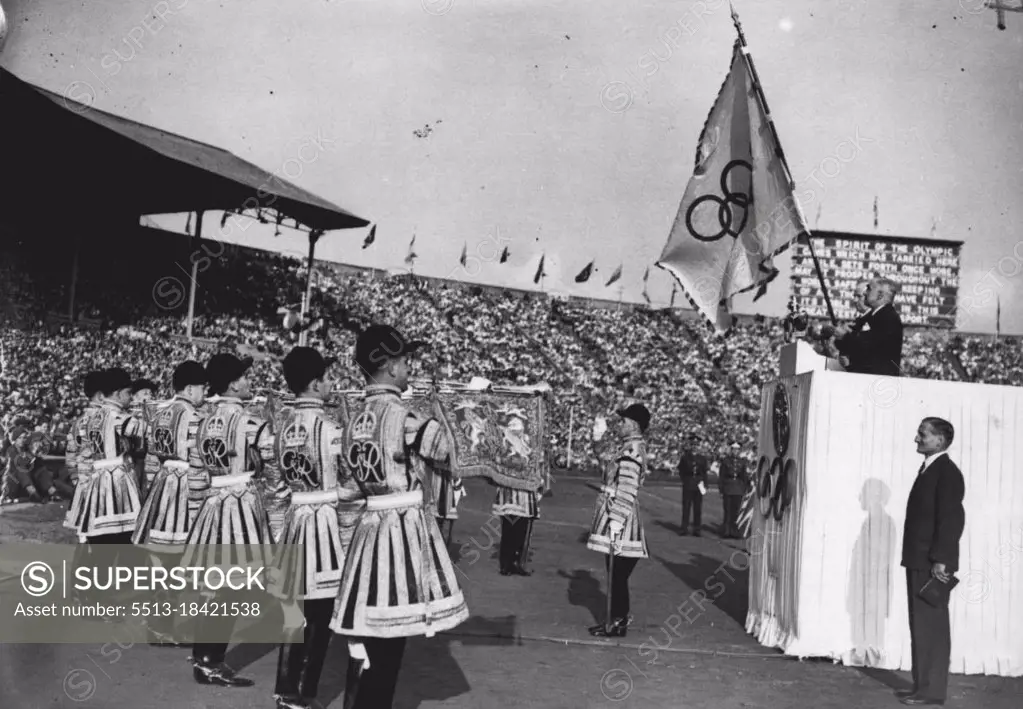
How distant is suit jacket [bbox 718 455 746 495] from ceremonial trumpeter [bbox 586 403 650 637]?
7.95 metres

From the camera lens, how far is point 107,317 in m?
19.2

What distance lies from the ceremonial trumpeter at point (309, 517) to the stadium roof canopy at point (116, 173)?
25.3 ft

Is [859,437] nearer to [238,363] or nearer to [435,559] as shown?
[435,559]

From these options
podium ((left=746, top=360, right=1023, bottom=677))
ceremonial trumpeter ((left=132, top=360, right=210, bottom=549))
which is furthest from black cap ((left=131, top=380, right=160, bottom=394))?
podium ((left=746, top=360, right=1023, bottom=677))

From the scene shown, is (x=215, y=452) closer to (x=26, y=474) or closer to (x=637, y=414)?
(x=637, y=414)

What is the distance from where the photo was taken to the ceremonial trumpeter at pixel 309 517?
4926 mm

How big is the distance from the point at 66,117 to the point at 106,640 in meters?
9.43

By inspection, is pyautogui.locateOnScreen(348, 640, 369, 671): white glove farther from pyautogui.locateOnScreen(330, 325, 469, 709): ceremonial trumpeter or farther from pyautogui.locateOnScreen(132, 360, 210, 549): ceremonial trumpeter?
pyautogui.locateOnScreen(132, 360, 210, 549): ceremonial trumpeter

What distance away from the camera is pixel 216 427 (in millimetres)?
5859

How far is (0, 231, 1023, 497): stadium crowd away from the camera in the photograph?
56.5 feet

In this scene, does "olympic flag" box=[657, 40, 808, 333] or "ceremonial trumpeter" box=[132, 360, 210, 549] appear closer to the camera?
"ceremonial trumpeter" box=[132, 360, 210, 549]

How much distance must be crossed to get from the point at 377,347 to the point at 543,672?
296 centimetres

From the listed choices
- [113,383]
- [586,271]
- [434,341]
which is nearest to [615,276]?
[586,271]

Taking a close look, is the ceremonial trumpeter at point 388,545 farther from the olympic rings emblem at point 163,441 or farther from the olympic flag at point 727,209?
the olympic flag at point 727,209
